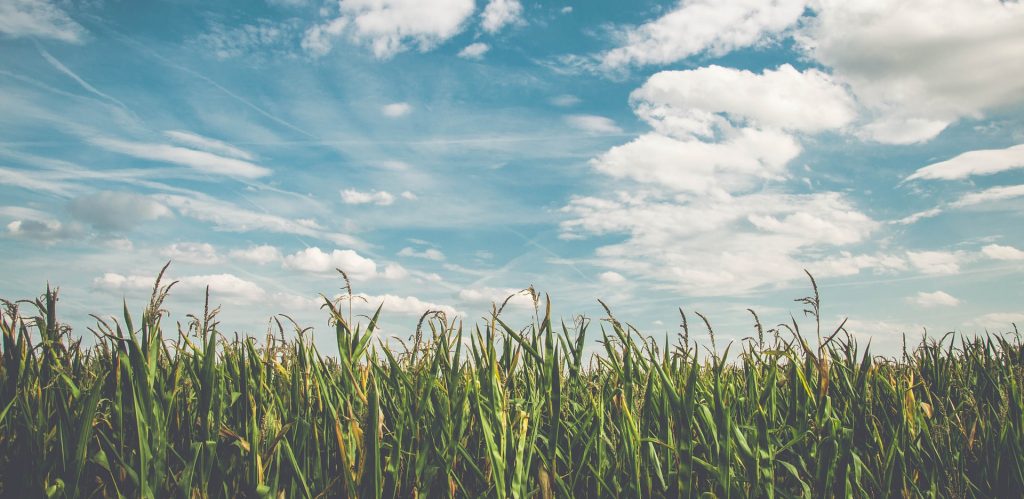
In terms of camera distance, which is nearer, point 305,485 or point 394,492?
point 305,485

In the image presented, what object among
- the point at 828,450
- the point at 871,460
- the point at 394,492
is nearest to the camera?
the point at 394,492

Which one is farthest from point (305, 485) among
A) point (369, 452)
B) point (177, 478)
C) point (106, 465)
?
point (106, 465)

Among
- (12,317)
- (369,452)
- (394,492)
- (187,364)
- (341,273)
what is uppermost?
(341,273)

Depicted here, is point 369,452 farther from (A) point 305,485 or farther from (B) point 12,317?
(B) point 12,317

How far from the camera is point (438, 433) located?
10.3 feet

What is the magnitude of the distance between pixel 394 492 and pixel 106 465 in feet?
4.07

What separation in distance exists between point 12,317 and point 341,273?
173cm

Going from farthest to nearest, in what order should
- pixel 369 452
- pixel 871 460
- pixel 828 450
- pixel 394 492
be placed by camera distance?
pixel 871 460 < pixel 828 450 < pixel 394 492 < pixel 369 452

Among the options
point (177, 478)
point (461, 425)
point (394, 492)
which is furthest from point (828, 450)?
point (177, 478)

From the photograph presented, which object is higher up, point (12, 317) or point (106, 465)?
point (12, 317)

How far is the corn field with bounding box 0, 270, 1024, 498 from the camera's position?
2908 mm

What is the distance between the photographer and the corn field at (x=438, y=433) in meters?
2.91

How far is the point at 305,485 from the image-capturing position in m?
2.79

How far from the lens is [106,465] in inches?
112
